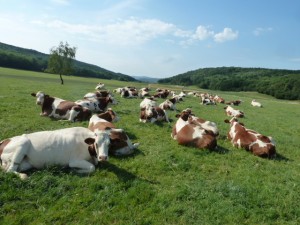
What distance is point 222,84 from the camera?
13175 cm

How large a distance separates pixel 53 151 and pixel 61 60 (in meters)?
50.3

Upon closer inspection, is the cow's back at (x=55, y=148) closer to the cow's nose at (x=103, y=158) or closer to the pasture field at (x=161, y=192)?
the pasture field at (x=161, y=192)

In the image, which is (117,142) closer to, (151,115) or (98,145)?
(98,145)

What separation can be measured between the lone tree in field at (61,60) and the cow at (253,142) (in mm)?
46079

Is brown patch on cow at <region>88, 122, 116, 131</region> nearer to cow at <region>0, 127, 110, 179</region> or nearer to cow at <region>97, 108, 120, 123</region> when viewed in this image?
cow at <region>97, 108, 120, 123</region>

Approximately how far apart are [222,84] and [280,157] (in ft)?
403

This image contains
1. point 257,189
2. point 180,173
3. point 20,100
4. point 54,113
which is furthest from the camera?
point 20,100

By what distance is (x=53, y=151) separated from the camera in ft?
27.4

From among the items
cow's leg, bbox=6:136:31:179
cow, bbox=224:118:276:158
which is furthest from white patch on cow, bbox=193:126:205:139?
cow's leg, bbox=6:136:31:179

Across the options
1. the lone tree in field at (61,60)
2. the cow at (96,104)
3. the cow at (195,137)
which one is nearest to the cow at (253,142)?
the cow at (195,137)

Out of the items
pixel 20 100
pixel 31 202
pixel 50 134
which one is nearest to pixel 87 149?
pixel 50 134

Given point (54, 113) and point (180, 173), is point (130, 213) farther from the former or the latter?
point (54, 113)

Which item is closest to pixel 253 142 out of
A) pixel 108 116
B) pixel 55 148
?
pixel 108 116

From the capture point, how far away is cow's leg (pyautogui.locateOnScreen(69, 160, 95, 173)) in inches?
329
